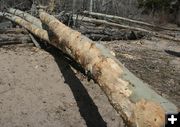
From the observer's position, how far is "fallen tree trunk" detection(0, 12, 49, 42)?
7.85m

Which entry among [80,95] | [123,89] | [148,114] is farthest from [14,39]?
[148,114]

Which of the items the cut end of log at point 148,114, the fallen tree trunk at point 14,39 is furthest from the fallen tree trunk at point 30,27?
the cut end of log at point 148,114

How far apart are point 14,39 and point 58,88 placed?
3.19 m

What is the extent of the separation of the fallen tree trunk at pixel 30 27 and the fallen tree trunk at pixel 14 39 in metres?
0.28

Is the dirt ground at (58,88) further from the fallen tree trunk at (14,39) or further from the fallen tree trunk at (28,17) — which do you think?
the fallen tree trunk at (28,17)

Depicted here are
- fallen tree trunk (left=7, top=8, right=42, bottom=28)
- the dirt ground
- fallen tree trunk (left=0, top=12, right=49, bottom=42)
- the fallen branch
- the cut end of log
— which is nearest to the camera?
the cut end of log

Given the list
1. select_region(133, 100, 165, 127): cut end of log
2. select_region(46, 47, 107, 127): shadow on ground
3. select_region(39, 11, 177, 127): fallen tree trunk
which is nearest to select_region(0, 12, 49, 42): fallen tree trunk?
select_region(46, 47, 107, 127): shadow on ground

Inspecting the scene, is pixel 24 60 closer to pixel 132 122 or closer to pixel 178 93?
pixel 178 93

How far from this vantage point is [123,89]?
11.9ft

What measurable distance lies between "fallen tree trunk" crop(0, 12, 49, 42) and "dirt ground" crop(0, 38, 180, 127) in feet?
1.39

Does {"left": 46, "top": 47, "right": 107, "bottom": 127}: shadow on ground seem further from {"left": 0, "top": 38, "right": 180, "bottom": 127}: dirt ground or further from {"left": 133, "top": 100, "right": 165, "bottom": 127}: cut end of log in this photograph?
{"left": 133, "top": 100, "right": 165, "bottom": 127}: cut end of log

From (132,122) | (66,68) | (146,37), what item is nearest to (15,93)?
(66,68)

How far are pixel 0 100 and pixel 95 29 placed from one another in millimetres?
5459

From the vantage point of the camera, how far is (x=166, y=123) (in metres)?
2.74
